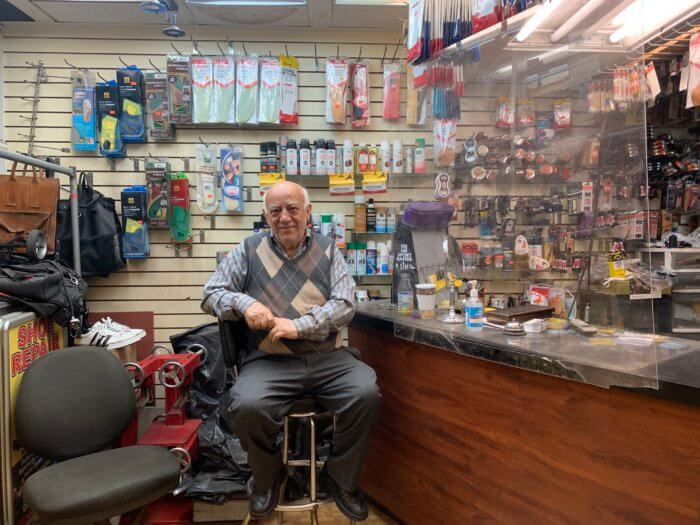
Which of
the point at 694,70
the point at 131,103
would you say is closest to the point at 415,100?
the point at 694,70

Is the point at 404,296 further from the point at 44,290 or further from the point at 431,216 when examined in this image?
the point at 44,290

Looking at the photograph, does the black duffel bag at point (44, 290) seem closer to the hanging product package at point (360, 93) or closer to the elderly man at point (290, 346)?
the elderly man at point (290, 346)

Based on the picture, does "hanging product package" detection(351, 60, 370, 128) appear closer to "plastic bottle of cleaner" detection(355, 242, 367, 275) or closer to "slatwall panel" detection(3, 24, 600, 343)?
"slatwall panel" detection(3, 24, 600, 343)

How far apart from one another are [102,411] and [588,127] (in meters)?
2.56

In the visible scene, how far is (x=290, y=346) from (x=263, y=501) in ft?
2.22

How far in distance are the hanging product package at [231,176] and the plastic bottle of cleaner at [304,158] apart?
50 cm

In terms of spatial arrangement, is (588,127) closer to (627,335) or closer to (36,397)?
(627,335)

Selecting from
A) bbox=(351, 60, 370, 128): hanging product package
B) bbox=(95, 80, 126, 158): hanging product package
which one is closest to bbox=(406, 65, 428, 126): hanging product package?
bbox=(351, 60, 370, 128): hanging product package

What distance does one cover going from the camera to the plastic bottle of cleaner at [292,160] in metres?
3.37

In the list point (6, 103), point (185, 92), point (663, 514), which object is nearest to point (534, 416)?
Answer: point (663, 514)

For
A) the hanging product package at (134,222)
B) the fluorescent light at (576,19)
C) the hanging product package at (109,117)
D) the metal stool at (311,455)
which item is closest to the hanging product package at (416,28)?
the fluorescent light at (576,19)

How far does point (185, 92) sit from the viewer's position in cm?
331

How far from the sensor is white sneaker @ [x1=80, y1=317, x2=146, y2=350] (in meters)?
2.66

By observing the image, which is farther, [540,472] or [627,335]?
[627,335]
